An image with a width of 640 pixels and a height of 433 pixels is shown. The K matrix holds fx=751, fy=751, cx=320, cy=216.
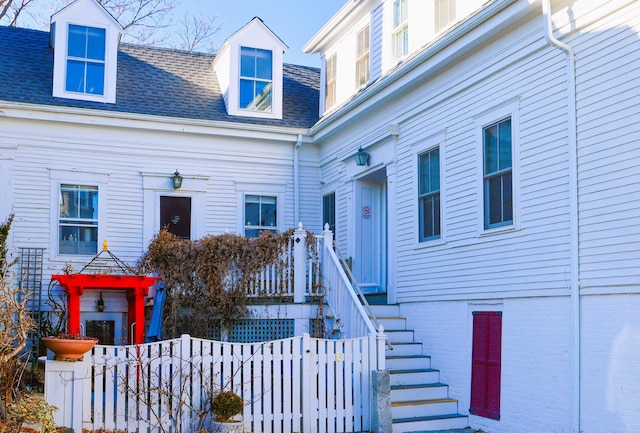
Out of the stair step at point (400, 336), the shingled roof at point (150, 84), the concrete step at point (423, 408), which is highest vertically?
the shingled roof at point (150, 84)

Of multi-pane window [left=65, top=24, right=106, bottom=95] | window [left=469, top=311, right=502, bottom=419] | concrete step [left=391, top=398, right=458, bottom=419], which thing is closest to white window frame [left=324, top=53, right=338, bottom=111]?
multi-pane window [left=65, top=24, right=106, bottom=95]

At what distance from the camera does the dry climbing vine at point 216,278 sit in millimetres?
11547

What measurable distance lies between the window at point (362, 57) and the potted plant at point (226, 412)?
7188 mm

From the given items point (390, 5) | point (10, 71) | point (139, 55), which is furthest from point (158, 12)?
point (390, 5)

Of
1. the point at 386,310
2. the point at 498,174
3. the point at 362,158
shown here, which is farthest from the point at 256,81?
the point at 498,174

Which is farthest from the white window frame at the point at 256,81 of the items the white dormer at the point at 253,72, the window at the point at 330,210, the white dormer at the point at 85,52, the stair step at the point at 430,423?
the stair step at the point at 430,423

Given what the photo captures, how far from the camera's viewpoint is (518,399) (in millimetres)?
8805

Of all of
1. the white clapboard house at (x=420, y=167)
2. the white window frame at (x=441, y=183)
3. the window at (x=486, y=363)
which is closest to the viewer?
the white clapboard house at (x=420, y=167)

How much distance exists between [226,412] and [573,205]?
4.41 m

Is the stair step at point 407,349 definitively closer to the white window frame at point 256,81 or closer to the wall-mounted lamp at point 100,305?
the wall-mounted lamp at point 100,305

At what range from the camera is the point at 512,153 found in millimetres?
9219

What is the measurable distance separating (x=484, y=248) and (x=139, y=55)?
30.9ft

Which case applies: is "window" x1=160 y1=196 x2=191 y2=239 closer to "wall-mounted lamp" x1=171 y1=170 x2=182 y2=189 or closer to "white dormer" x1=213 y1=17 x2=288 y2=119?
"wall-mounted lamp" x1=171 y1=170 x2=182 y2=189

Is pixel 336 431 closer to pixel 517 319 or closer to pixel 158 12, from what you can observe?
pixel 517 319
